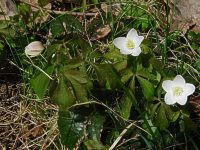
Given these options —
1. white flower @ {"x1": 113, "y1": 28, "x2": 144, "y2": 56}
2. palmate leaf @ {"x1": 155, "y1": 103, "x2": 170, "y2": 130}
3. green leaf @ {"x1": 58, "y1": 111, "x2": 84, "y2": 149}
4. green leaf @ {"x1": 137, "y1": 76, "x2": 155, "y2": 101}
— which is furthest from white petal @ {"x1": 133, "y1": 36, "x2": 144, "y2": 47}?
green leaf @ {"x1": 58, "y1": 111, "x2": 84, "y2": 149}

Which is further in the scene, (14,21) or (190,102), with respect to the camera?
(14,21)

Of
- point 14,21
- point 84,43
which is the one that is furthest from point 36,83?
point 14,21

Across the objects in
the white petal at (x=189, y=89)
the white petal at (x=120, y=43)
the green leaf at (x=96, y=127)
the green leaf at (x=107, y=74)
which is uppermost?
the white petal at (x=120, y=43)

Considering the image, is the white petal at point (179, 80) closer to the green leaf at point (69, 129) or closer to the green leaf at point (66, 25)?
the green leaf at point (69, 129)

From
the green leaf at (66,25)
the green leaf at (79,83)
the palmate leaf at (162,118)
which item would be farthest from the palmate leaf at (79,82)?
the green leaf at (66,25)

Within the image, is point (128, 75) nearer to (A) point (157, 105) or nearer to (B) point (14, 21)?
(A) point (157, 105)
